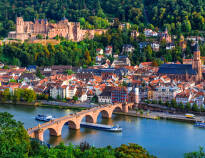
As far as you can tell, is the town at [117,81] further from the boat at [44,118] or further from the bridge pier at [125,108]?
the boat at [44,118]

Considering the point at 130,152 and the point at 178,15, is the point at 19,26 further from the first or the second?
the point at 130,152

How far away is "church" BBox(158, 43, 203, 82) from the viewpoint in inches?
1078

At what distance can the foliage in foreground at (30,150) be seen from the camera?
33.1 ft

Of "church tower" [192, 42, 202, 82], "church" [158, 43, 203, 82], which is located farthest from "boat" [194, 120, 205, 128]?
"church tower" [192, 42, 202, 82]

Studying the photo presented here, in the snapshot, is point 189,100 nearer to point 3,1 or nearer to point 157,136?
point 157,136

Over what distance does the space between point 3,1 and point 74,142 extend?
41872 mm

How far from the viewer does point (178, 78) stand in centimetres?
2780

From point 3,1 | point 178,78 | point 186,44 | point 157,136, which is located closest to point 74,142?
point 157,136

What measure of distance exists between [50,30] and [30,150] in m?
28.9

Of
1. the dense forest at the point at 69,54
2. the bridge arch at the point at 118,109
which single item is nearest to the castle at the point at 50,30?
the dense forest at the point at 69,54

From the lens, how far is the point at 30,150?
10.9m

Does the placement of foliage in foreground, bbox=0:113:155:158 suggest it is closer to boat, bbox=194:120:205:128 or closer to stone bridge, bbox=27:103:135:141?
stone bridge, bbox=27:103:135:141

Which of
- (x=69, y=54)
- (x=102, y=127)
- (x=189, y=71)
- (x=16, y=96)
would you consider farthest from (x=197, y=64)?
(x=16, y=96)

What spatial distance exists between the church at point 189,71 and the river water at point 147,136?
30.7ft
